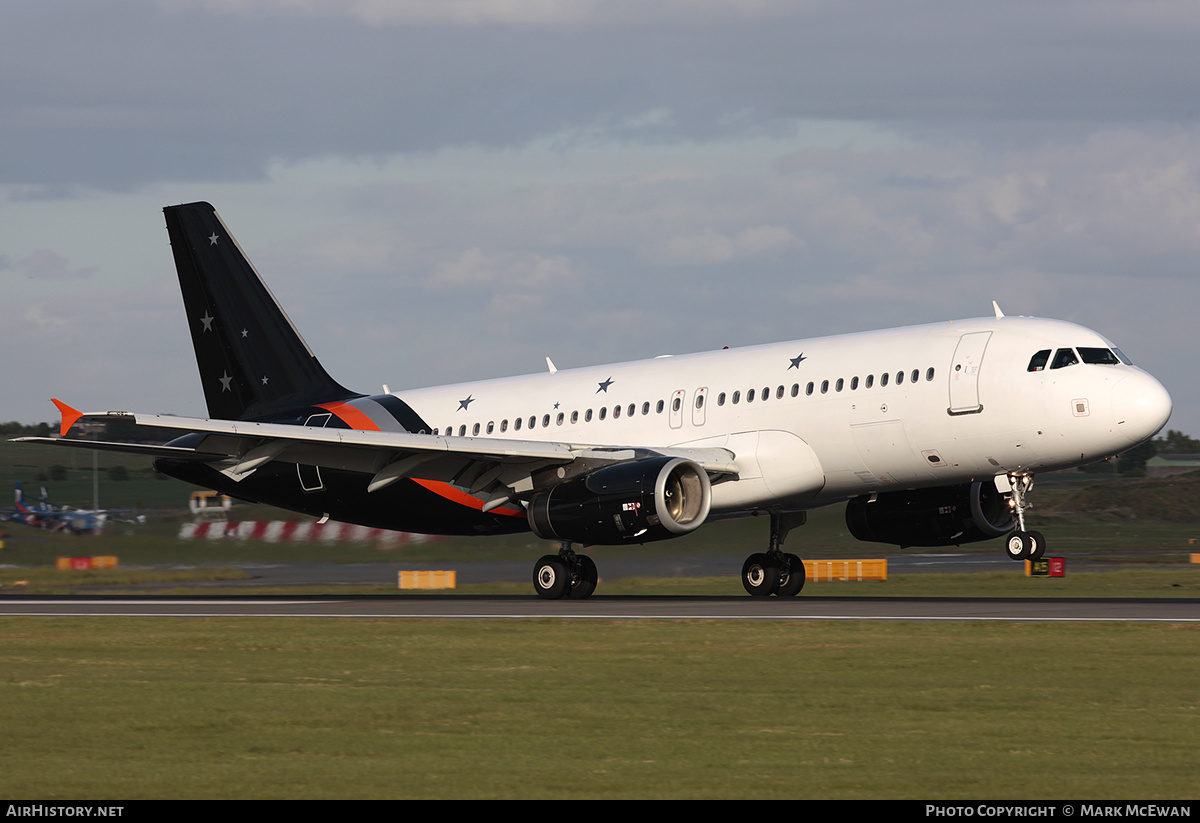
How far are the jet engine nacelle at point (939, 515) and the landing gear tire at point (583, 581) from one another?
6526 mm

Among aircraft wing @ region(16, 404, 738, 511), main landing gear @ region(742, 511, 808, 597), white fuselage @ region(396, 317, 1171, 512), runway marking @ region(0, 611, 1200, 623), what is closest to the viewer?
runway marking @ region(0, 611, 1200, 623)

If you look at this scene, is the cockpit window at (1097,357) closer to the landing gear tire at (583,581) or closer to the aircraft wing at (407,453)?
the aircraft wing at (407,453)

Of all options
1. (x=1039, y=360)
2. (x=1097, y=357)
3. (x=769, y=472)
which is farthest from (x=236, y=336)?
(x=1097, y=357)

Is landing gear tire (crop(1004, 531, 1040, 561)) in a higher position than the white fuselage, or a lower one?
lower

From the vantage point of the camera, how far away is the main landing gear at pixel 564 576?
32812 mm

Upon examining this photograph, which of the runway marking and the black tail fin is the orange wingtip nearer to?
the runway marking

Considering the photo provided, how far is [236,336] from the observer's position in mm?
38969

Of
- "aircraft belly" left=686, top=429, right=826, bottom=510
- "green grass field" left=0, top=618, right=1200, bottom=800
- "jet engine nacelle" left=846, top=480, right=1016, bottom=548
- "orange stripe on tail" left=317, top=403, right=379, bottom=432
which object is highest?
"orange stripe on tail" left=317, top=403, right=379, bottom=432

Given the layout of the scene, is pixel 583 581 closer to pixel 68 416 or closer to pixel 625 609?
pixel 625 609

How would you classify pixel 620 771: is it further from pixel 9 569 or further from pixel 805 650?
pixel 9 569

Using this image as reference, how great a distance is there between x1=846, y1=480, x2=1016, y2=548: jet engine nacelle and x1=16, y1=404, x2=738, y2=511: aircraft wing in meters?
4.66

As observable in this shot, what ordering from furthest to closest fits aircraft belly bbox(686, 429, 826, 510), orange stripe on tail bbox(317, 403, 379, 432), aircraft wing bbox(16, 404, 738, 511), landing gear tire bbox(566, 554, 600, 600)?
orange stripe on tail bbox(317, 403, 379, 432), landing gear tire bbox(566, 554, 600, 600), aircraft belly bbox(686, 429, 826, 510), aircraft wing bbox(16, 404, 738, 511)

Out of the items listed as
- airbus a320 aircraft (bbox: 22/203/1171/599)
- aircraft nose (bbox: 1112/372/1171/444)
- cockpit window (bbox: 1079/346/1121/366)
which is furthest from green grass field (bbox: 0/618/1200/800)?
cockpit window (bbox: 1079/346/1121/366)

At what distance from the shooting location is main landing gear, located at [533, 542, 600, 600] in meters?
32.8
